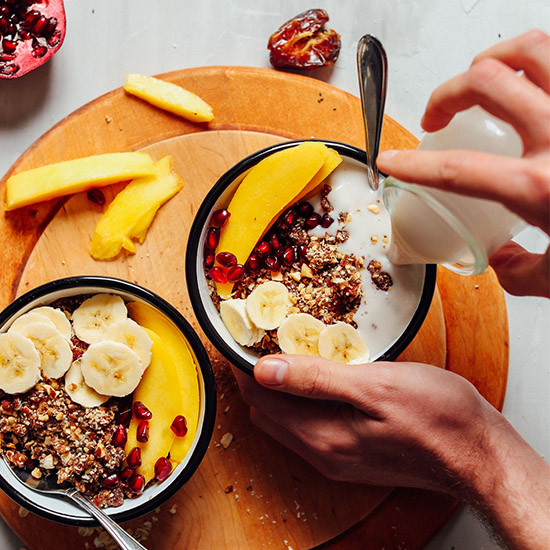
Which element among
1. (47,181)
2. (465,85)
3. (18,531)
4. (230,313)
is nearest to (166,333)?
(230,313)

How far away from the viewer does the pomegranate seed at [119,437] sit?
48.2 inches

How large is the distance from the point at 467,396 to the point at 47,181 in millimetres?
1129

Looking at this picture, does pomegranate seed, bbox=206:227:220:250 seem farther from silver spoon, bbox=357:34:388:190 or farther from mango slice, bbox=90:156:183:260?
silver spoon, bbox=357:34:388:190

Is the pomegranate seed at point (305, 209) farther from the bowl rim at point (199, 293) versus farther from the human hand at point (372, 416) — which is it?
the human hand at point (372, 416)

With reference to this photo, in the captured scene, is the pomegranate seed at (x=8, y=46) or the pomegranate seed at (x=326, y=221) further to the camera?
the pomegranate seed at (x=8, y=46)

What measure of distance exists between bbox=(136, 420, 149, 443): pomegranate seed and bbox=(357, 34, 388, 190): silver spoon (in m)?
0.74

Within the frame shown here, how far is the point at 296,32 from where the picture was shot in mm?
1555

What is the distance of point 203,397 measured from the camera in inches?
48.8

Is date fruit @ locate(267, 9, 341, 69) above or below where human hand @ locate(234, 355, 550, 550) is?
above

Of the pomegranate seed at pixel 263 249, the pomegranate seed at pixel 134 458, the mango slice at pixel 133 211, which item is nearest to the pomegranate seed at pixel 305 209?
the pomegranate seed at pixel 263 249

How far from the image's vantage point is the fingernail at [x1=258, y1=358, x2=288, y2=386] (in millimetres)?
1144

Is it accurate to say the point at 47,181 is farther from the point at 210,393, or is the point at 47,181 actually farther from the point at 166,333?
the point at 210,393

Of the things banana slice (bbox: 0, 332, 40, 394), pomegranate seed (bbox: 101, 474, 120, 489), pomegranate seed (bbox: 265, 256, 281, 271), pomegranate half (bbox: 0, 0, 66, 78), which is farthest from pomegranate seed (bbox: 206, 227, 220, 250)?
pomegranate half (bbox: 0, 0, 66, 78)

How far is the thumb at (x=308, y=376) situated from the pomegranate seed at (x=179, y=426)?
0.21 meters
